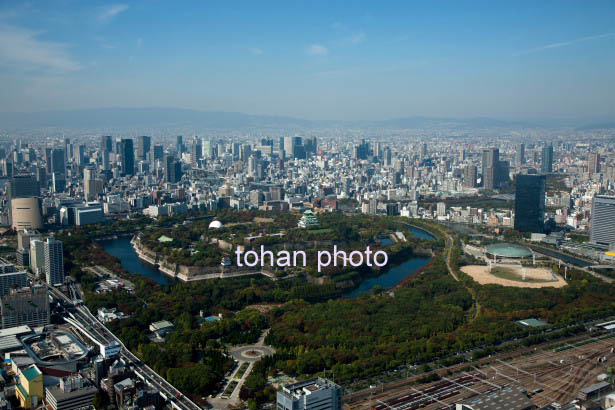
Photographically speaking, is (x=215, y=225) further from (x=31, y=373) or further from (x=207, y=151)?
(x=207, y=151)

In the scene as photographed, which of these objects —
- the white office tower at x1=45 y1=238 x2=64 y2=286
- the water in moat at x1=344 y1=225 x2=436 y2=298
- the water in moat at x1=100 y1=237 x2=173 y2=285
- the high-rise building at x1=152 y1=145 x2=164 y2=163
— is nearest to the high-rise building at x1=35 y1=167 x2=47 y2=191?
the high-rise building at x1=152 y1=145 x2=164 y2=163

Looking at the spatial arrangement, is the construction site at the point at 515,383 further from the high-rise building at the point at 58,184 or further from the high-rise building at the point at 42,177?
the high-rise building at the point at 42,177

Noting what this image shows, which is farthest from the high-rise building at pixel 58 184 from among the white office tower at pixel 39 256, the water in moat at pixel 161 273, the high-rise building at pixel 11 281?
the high-rise building at pixel 11 281

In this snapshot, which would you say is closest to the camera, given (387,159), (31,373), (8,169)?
(31,373)

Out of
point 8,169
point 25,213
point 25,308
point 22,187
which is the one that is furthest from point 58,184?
point 25,308

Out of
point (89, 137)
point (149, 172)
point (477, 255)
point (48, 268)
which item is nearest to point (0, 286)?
point (48, 268)

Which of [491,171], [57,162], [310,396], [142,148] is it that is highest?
[142,148]
